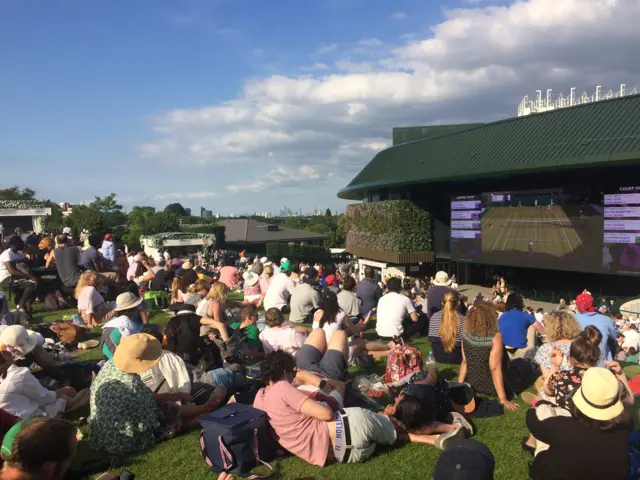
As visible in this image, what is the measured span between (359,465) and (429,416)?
0.92 metres

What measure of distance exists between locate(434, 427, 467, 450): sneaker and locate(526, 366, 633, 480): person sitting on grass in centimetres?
137

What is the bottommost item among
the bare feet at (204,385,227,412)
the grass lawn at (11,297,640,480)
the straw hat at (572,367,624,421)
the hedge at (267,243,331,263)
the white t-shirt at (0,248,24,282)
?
the hedge at (267,243,331,263)

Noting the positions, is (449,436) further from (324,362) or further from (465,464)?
(465,464)

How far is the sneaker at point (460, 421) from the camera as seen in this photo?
505 centimetres

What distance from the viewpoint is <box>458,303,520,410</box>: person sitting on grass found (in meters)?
5.96

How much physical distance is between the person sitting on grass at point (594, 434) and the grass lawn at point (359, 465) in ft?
3.56

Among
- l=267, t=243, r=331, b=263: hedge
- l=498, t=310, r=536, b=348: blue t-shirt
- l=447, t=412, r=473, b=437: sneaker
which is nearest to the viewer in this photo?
l=447, t=412, r=473, b=437: sneaker

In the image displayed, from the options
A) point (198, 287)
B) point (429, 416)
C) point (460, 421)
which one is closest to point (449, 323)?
point (460, 421)

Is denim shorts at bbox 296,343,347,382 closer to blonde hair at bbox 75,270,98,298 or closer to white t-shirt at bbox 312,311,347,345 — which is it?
white t-shirt at bbox 312,311,347,345

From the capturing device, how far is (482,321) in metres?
6.05

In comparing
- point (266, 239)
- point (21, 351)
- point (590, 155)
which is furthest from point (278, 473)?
point (266, 239)

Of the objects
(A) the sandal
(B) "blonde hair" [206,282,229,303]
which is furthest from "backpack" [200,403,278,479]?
(B) "blonde hair" [206,282,229,303]

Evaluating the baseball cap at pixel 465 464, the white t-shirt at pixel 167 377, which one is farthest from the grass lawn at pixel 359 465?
the baseball cap at pixel 465 464

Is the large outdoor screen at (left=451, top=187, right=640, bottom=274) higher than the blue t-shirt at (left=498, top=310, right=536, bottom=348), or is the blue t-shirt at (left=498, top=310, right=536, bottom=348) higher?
the large outdoor screen at (left=451, top=187, right=640, bottom=274)
